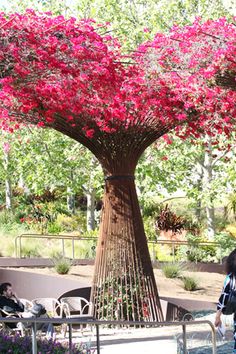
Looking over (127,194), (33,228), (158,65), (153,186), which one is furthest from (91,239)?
(158,65)

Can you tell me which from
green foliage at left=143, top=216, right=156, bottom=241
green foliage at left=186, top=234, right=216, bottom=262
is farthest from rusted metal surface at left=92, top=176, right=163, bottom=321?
green foliage at left=143, top=216, right=156, bottom=241

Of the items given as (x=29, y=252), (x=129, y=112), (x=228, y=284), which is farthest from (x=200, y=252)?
(x=228, y=284)

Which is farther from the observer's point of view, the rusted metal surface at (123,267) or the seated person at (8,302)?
the rusted metal surface at (123,267)

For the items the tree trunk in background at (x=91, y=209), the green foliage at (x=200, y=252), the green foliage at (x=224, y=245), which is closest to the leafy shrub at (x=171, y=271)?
the green foliage at (x=200, y=252)

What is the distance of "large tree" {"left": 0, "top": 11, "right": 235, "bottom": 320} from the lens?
11008 millimetres

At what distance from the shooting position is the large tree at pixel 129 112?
36.1 ft

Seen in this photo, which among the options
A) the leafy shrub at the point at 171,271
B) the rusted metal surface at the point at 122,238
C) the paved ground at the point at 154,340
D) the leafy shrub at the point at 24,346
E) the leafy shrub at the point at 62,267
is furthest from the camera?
the leafy shrub at the point at 171,271

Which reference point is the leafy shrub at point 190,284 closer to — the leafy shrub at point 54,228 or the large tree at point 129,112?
the large tree at point 129,112

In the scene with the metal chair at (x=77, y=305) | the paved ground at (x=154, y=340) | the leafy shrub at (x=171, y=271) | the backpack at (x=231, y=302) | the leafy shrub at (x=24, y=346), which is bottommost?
the paved ground at (x=154, y=340)

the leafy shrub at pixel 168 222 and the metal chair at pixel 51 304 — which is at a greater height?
the leafy shrub at pixel 168 222

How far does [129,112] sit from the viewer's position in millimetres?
12586

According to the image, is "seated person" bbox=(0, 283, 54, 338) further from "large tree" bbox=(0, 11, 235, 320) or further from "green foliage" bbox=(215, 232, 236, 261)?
"green foliage" bbox=(215, 232, 236, 261)

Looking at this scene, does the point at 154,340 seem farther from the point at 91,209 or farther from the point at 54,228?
the point at 91,209

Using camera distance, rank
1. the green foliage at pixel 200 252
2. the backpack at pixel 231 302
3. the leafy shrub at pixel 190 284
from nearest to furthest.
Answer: the backpack at pixel 231 302
the leafy shrub at pixel 190 284
the green foliage at pixel 200 252
